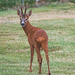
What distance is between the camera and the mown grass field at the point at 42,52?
1236 centimetres

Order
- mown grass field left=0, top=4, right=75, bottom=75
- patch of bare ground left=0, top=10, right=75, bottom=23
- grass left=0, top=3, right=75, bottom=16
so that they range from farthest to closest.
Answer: grass left=0, top=3, right=75, bottom=16
patch of bare ground left=0, top=10, right=75, bottom=23
mown grass field left=0, top=4, right=75, bottom=75

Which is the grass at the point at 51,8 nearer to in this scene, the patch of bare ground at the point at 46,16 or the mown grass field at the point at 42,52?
the mown grass field at the point at 42,52

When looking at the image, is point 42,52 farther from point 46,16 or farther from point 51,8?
point 51,8

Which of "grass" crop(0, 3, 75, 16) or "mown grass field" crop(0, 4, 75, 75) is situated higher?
"mown grass field" crop(0, 4, 75, 75)

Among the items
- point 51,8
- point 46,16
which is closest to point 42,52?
point 46,16

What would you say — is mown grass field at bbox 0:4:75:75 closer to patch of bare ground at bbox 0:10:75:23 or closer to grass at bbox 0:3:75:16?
grass at bbox 0:3:75:16

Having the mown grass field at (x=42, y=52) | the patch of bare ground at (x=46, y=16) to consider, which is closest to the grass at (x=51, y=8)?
the mown grass field at (x=42, y=52)

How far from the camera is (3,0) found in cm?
2900

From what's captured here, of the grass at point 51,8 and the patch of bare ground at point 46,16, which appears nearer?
the patch of bare ground at point 46,16

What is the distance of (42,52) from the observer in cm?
1571

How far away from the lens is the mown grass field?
12.4m

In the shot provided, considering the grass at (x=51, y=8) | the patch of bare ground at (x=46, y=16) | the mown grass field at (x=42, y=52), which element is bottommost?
the grass at (x=51, y=8)

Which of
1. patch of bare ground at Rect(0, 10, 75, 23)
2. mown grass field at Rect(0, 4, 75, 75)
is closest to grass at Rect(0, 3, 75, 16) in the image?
mown grass field at Rect(0, 4, 75, 75)

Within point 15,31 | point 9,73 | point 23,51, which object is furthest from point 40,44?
point 15,31
